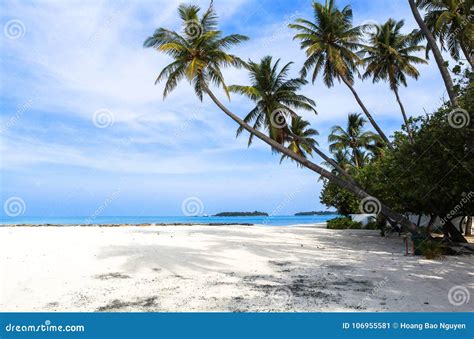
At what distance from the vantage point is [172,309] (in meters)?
6.45

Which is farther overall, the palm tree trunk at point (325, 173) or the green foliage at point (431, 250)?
the palm tree trunk at point (325, 173)

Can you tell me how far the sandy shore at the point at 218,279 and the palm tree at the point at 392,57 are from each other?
16978mm

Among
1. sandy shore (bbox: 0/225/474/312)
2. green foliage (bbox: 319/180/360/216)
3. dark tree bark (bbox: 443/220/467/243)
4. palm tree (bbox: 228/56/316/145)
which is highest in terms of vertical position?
palm tree (bbox: 228/56/316/145)

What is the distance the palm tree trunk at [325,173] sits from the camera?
17919 millimetres

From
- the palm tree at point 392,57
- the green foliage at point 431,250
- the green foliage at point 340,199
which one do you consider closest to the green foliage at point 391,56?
the palm tree at point 392,57

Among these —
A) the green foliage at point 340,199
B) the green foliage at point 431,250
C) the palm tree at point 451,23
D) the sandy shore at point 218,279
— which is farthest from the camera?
the green foliage at point 340,199

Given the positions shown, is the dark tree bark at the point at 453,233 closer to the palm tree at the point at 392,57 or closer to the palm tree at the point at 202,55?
the palm tree at the point at 202,55

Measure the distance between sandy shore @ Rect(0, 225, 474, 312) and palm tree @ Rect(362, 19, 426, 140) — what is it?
1698 centimetres

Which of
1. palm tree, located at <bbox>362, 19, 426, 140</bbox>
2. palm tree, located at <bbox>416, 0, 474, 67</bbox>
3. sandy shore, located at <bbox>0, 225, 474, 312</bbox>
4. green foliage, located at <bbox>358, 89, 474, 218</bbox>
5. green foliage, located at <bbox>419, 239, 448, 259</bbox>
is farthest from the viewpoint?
palm tree, located at <bbox>362, 19, 426, 140</bbox>

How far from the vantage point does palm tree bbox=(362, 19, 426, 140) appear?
26.3 metres

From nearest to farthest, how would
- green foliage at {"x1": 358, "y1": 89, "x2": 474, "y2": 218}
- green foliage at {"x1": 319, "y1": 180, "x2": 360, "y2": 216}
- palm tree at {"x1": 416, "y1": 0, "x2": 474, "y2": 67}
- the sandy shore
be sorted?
the sandy shore
green foliage at {"x1": 358, "y1": 89, "x2": 474, "y2": 218}
palm tree at {"x1": 416, "y1": 0, "x2": 474, "y2": 67}
green foliage at {"x1": 319, "y1": 180, "x2": 360, "y2": 216}

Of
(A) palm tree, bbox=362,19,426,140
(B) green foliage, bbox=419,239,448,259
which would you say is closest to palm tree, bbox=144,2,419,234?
(B) green foliage, bbox=419,239,448,259

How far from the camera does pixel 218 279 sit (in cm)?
885

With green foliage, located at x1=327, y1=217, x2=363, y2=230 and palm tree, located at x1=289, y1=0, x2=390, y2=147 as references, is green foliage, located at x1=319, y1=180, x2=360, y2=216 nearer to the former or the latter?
green foliage, located at x1=327, y1=217, x2=363, y2=230
